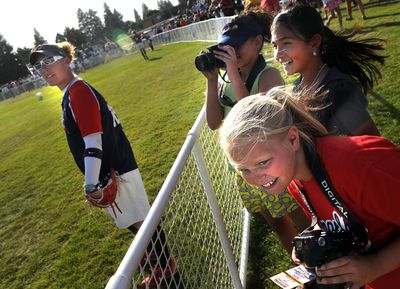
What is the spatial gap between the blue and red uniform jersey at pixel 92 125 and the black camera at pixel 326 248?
6.06 feet

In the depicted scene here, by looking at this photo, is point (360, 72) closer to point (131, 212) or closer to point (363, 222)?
point (363, 222)

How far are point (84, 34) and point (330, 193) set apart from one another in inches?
4640

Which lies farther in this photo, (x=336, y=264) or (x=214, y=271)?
(x=214, y=271)

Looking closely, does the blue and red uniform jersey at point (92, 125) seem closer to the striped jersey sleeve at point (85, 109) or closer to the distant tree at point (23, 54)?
the striped jersey sleeve at point (85, 109)

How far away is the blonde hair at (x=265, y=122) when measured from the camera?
56.7 inches

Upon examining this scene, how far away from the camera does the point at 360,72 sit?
2268mm

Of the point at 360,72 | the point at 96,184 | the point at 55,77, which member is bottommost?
the point at 96,184

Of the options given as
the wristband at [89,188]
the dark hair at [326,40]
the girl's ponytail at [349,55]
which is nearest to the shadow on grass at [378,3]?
the girl's ponytail at [349,55]

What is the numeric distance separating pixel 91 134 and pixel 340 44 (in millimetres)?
1783

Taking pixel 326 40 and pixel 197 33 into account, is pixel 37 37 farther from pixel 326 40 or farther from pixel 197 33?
pixel 326 40

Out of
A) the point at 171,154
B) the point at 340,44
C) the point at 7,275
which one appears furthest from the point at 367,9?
the point at 7,275

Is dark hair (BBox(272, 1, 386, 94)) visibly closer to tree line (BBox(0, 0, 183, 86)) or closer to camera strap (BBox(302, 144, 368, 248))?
camera strap (BBox(302, 144, 368, 248))

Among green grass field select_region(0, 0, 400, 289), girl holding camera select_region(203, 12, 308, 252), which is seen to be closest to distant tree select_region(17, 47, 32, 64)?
green grass field select_region(0, 0, 400, 289)

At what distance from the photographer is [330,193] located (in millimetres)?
1431
